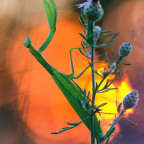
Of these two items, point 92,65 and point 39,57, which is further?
point 39,57

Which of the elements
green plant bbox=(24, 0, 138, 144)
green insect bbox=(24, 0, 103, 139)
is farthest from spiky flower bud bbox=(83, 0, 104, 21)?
green insect bbox=(24, 0, 103, 139)

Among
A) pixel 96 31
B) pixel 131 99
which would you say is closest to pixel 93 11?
pixel 96 31

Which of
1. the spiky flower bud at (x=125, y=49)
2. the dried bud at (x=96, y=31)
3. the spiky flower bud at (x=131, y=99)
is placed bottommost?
the spiky flower bud at (x=131, y=99)

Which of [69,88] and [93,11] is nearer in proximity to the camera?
[93,11]

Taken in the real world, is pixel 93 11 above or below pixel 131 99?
above

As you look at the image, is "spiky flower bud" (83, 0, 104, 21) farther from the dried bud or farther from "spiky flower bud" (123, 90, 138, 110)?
"spiky flower bud" (123, 90, 138, 110)

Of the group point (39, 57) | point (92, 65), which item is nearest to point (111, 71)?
point (92, 65)

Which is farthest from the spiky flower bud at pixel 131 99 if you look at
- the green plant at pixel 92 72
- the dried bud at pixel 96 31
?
the dried bud at pixel 96 31

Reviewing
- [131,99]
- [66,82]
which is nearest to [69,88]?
[66,82]

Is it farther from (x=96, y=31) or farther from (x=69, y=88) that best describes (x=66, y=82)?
(x=96, y=31)

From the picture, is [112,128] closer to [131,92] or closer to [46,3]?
[131,92]

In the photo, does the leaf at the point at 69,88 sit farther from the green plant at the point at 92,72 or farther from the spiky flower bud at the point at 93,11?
the spiky flower bud at the point at 93,11
